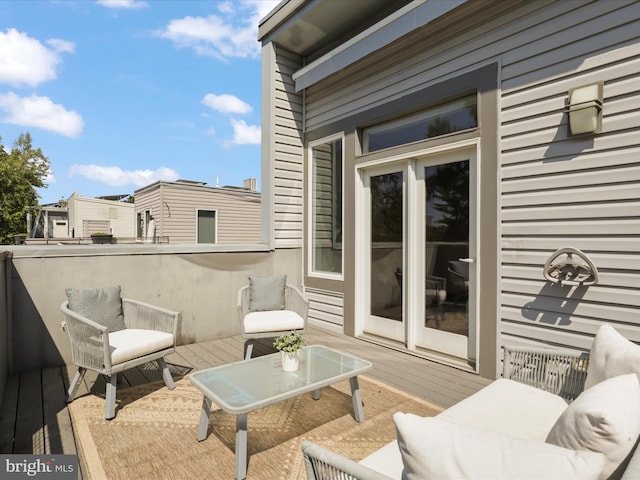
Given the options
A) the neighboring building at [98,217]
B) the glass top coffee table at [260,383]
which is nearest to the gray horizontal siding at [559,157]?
the glass top coffee table at [260,383]

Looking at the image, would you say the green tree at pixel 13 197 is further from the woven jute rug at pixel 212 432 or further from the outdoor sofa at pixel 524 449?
the outdoor sofa at pixel 524 449

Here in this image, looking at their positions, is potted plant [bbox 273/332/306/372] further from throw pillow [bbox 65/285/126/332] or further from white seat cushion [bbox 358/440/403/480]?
throw pillow [bbox 65/285/126/332]

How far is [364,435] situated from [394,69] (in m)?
3.58

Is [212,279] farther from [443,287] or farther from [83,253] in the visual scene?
[443,287]

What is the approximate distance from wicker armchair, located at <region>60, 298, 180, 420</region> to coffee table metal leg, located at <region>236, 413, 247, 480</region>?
1.16 m

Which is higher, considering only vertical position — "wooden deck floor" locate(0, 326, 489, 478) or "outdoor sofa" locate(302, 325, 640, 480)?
"outdoor sofa" locate(302, 325, 640, 480)

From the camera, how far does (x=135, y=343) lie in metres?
2.71

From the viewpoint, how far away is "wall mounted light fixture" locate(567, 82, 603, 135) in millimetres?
2543

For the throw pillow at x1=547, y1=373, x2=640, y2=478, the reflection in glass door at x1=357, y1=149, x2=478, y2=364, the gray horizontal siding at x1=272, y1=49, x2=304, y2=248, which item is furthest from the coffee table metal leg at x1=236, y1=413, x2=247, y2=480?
the gray horizontal siding at x1=272, y1=49, x2=304, y2=248

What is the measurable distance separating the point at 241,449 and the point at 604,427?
161 centimetres

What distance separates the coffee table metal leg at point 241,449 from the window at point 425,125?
3.07 meters

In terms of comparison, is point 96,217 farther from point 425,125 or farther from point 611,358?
point 611,358

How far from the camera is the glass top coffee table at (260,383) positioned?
188 centimetres

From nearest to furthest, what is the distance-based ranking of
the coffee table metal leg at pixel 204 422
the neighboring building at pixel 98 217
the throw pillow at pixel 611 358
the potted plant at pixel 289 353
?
the throw pillow at pixel 611 358, the coffee table metal leg at pixel 204 422, the potted plant at pixel 289 353, the neighboring building at pixel 98 217
